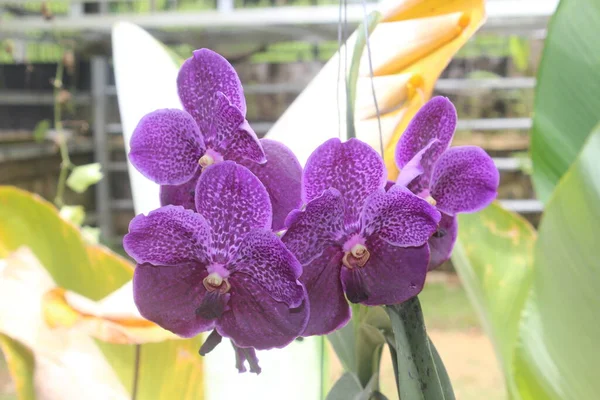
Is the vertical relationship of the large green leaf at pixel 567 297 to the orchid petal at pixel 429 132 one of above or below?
below

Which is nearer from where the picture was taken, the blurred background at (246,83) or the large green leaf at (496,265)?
the large green leaf at (496,265)

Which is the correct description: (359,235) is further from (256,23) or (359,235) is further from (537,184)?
(256,23)

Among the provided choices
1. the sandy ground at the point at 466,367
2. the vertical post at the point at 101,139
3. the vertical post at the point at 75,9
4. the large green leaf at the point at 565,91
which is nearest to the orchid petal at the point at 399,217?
the large green leaf at the point at 565,91

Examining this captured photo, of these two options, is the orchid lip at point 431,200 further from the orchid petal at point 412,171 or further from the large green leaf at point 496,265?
the large green leaf at point 496,265

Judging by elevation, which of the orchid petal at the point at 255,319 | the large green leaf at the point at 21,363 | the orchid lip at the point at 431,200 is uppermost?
the orchid lip at the point at 431,200

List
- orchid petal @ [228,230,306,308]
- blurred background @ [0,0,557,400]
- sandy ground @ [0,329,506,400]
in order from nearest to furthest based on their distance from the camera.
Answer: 1. orchid petal @ [228,230,306,308]
2. blurred background @ [0,0,557,400]
3. sandy ground @ [0,329,506,400]

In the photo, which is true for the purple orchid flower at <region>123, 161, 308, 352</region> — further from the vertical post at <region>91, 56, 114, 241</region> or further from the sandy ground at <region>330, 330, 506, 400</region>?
the vertical post at <region>91, 56, 114, 241</region>

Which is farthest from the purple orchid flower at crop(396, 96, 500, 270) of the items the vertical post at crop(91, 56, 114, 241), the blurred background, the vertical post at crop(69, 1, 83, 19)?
the vertical post at crop(91, 56, 114, 241)

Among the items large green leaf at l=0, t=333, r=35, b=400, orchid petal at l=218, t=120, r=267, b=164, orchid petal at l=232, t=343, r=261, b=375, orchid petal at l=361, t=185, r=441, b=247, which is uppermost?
orchid petal at l=218, t=120, r=267, b=164
